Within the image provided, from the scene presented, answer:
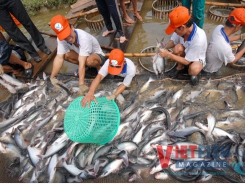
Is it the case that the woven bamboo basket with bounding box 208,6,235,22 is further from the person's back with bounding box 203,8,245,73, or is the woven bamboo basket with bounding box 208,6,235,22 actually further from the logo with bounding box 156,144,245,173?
the logo with bounding box 156,144,245,173

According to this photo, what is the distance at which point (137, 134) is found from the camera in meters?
2.91

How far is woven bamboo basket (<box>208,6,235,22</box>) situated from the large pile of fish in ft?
8.22

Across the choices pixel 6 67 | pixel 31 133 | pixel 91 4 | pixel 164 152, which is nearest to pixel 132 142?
pixel 164 152

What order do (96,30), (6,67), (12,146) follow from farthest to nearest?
(96,30)
(6,67)
(12,146)

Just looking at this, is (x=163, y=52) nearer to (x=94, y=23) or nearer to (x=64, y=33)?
(x=64, y=33)

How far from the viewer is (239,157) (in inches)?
98.4

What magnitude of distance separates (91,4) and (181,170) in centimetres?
596

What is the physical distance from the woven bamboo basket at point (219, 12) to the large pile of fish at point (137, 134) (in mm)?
2505

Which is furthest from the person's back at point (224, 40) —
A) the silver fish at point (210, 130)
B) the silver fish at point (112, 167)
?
the silver fish at point (112, 167)

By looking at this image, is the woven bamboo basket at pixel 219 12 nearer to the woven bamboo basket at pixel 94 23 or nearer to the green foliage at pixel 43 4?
the woven bamboo basket at pixel 94 23

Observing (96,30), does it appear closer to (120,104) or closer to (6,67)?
(6,67)

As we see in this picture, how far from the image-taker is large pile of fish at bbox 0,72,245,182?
2590 mm

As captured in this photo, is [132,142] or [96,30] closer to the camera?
[132,142]

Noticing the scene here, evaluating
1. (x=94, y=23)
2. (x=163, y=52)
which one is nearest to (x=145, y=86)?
(x=163, y=52)
